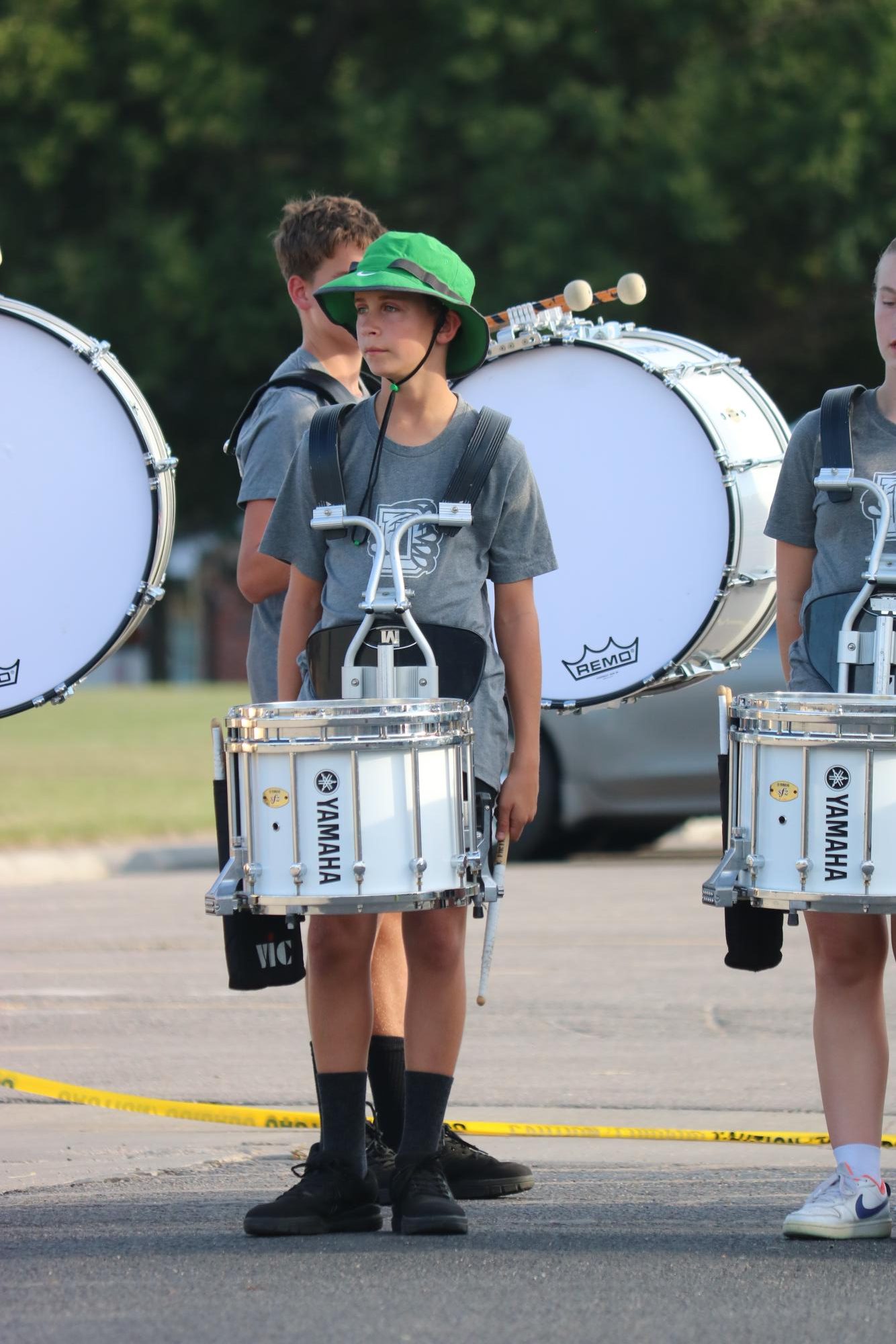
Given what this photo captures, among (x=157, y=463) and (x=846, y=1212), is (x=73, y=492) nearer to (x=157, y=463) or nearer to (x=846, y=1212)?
(x=157, y=463)

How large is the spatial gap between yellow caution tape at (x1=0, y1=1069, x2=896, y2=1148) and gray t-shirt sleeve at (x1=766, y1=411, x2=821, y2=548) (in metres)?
1.79

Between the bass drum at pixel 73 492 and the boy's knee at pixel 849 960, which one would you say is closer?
the boy's knee at pixel 849 960

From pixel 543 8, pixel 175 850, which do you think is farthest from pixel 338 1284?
pixel 543 8

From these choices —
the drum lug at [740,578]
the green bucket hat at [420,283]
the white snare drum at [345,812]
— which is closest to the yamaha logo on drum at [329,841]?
the white snare drum at [345,812]

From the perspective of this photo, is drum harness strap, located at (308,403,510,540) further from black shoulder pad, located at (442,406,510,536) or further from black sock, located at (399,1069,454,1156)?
black sock, located at (399,1069,454,1156)

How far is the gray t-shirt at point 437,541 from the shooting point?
479cm

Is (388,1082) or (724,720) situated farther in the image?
(388,1082)

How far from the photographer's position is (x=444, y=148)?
23.3 m

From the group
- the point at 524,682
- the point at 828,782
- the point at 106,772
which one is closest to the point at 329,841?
the point at 524,682

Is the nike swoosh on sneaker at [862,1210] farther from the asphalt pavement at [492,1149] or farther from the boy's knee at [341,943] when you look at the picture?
the boy's knee at [341,943]

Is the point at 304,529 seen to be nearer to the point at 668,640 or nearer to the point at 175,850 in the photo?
the point at 668,640

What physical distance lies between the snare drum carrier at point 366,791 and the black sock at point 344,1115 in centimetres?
39

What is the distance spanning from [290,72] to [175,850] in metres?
13.0

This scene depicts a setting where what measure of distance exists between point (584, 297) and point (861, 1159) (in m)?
2.42
